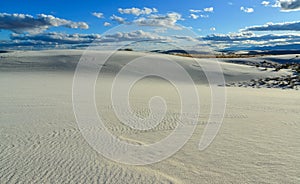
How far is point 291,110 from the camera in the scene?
955cm

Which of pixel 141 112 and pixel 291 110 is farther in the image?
pixel 291 110

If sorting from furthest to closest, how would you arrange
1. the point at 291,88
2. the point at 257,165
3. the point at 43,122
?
the point at 291,88, the point at 43,122, the point at 257,165

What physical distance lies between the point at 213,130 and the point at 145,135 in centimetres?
159

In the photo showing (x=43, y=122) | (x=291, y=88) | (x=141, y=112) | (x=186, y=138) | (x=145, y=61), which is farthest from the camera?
(x=145, y=61)

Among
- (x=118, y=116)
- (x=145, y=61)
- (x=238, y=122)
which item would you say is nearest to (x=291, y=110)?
(x=238, y=122)

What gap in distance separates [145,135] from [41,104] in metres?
4.80

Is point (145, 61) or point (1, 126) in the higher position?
point (145, 61)

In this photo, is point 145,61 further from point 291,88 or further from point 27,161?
point 27,161

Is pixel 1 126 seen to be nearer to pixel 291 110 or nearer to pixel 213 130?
pixel 213 130

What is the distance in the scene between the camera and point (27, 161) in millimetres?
4613

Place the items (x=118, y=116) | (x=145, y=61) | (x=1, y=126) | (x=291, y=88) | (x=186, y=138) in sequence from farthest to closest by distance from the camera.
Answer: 1. (x=145, y=61)
2. (x=291, y=88)
3. (x=118, y=116)
4. (x=1, y=126)
5. (x=186, y=138)

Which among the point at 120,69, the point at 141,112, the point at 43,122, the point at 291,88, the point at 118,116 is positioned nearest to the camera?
the point at 43,122

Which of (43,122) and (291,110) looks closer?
(43,122)

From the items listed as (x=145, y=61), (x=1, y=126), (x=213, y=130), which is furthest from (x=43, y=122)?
(x=145, y=61)
